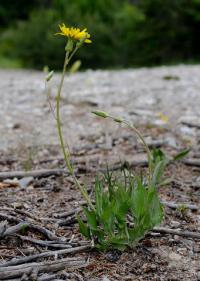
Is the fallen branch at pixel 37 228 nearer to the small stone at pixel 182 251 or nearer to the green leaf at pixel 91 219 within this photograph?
the green leaf at pixel 91 219

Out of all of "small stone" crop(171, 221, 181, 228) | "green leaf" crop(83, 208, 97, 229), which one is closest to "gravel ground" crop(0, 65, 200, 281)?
"small stone" crop(171, 221, 181, 228)

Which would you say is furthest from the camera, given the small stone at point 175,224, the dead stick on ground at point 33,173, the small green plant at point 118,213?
the dead stick on ground at point 33,173

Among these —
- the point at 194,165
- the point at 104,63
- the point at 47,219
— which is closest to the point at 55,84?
the point at 194,165

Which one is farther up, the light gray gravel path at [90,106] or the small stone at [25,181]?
the light gray gravel path at [90,106]

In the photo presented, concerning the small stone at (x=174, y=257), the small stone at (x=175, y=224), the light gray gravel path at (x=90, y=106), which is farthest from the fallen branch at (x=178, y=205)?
the light gray gravel path at (x=90, y=106)

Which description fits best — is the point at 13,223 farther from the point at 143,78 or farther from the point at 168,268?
the point at 143,78

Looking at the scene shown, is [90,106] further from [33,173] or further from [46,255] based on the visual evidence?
[46,255]
